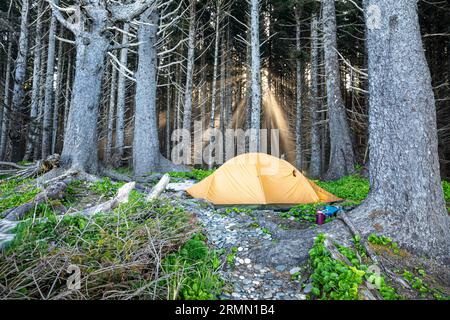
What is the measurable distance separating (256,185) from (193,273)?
390 centimetres

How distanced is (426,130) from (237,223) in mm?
2969

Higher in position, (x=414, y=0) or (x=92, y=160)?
(x=414, y=0)

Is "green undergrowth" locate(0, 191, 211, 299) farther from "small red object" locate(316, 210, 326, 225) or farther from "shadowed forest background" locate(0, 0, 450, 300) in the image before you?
"small red object" locate(316, 210, 326, 225)

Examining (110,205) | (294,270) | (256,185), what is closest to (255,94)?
(256,185)

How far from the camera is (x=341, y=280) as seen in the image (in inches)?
96.3

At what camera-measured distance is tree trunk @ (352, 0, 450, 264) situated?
3.40m

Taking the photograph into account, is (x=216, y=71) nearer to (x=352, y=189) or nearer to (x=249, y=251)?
(x=352, y=189)

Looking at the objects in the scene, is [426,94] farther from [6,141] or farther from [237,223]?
[6,141]

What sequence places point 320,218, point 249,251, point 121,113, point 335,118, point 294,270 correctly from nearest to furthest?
point 294,270 < point 249,251 < point 320,218 < point 335,118 < point 121,113

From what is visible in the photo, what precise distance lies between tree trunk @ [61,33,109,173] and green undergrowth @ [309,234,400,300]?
18.0 ft

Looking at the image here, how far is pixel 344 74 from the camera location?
20.0m

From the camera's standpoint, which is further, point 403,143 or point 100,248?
point 403,143

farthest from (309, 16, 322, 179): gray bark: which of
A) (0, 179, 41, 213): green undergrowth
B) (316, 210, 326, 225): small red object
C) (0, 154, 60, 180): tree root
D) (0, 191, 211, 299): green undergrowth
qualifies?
(0, 179, 41, 213): green undergrowth
